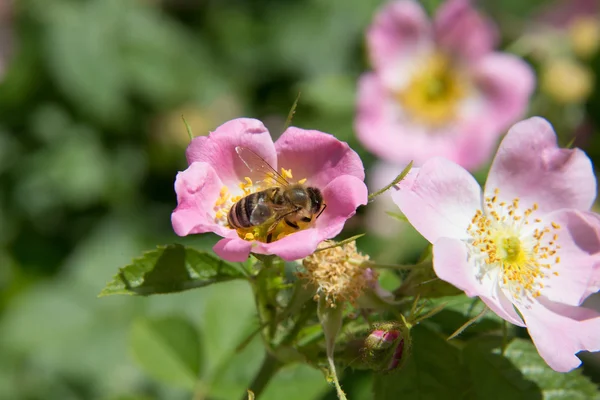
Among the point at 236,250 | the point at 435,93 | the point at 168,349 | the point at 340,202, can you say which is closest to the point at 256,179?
the point at 340,202

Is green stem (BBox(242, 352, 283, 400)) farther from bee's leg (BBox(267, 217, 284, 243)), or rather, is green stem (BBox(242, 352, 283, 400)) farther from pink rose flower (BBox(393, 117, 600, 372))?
pink rose flower (BBox(393, 117, 600, 372))

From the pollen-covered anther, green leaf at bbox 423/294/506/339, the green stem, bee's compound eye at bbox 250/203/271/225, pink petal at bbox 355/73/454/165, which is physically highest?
bee's compound eye at bbox 250/203/271/225

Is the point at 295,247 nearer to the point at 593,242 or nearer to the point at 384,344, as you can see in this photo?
the point at 384,344

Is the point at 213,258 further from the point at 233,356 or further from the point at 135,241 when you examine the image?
the point at 135,241

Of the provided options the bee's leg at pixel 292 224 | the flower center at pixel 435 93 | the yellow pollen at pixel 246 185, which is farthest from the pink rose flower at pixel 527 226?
the flower center at pixel 435 93

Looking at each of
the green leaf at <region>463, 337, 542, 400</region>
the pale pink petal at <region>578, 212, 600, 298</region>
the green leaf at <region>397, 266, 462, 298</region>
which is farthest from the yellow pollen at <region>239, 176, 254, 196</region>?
the pale pink petal at <region>578, 212, 600, 298</region>
